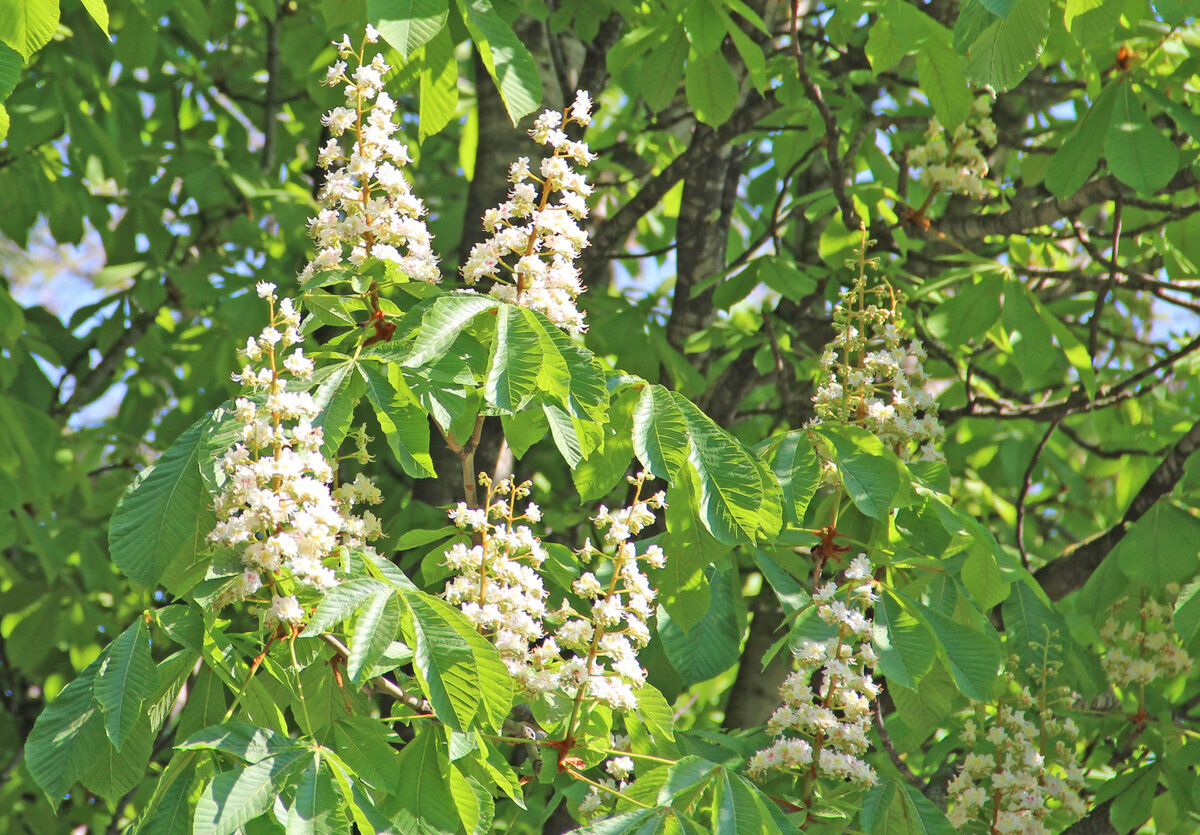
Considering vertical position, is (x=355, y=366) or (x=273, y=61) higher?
(x=273, y=61)

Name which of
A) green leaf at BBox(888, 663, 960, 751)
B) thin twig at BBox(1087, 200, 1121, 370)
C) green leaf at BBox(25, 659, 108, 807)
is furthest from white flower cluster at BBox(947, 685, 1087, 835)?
green leaf at BBox(25, 659, 108, 807)

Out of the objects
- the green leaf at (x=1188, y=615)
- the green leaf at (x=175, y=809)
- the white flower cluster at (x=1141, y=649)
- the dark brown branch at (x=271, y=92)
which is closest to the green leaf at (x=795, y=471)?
the green leaf at (x=1188, y=615)

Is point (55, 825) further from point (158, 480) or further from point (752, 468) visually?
point (752, 468)

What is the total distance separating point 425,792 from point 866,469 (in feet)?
2.96

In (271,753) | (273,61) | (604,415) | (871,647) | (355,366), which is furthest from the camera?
(273,61)

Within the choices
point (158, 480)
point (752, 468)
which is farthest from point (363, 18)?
point (752, 468)

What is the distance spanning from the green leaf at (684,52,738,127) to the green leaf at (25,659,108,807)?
194 cm

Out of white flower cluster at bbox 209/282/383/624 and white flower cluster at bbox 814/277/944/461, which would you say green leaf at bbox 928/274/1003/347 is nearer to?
white flower cluster at bbox 814/277/944/461

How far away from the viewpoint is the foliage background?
2658 millimetres

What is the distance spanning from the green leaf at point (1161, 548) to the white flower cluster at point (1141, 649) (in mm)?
215

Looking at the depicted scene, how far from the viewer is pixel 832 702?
5.98 ft

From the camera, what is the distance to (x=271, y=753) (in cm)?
136

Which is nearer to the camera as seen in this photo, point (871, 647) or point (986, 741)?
point (871, 647)

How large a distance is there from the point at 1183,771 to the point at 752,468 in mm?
1543
